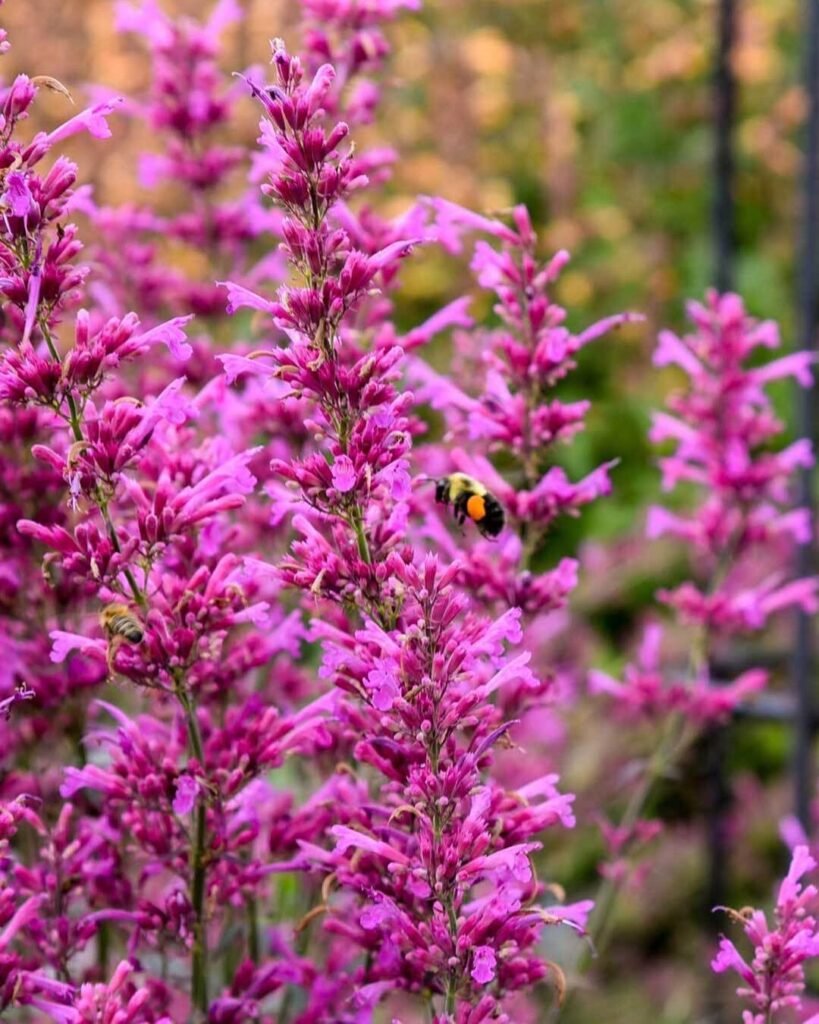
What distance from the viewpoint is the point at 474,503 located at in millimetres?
1380

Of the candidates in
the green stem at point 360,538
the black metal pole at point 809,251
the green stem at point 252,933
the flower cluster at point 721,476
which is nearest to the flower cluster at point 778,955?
the green stem at point 360,538

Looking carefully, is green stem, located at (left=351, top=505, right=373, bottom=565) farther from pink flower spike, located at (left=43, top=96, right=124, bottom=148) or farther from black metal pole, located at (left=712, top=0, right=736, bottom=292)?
black metal pole, located at (left=712, top=0, right=736, bottom=292)

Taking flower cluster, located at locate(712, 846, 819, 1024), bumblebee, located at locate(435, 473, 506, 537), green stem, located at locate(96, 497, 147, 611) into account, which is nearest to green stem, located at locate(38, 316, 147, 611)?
green stem, located at locate(96, 497, 147, 611)

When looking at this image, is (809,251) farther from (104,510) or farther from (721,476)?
(104,510)

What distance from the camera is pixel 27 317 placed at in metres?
1.08

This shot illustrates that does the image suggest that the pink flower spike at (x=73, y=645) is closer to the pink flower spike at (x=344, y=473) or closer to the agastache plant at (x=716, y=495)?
the pink flower spike at (x=344, y=473)

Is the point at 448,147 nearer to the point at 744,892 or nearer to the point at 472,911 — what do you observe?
the point at 744,892

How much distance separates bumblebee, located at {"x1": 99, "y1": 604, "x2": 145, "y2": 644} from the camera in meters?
1.11

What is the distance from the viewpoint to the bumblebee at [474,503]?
4.52ft

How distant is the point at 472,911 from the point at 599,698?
2.55 metres

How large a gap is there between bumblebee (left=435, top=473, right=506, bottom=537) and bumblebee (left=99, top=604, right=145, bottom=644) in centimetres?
37

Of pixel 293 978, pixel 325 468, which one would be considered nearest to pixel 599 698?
pixel 293 978

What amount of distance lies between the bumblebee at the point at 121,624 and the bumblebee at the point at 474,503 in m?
0.37

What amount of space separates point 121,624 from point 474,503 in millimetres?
393
